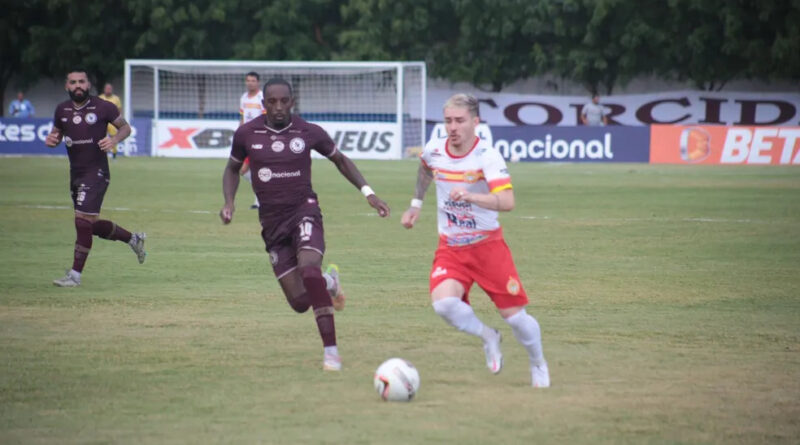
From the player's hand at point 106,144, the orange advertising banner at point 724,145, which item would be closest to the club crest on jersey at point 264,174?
the player's hand at point 106,144

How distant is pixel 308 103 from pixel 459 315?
127 feet

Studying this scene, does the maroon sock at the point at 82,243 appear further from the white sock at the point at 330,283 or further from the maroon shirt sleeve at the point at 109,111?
the white sock at the point at 330,283

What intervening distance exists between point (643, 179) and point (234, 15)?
26852 millimetres

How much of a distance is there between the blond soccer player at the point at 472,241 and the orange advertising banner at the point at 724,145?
32678mm

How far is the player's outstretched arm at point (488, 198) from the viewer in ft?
25.4

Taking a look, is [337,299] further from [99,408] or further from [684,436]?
[684,436]

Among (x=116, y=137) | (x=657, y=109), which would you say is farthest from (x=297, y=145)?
(x=657, y=109)

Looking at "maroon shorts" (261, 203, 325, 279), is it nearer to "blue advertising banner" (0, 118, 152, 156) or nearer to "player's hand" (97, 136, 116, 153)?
"player's hand" (97, 136, 116, 153)

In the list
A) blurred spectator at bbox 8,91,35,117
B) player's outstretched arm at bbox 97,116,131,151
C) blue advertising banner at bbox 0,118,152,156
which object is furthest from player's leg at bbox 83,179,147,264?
blurred spectator at bbox 8,91,35,117

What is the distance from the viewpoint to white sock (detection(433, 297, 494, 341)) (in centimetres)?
808

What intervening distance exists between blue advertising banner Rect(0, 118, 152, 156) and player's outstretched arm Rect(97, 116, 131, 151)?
29569 mm

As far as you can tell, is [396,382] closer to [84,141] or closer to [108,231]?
[84,141]

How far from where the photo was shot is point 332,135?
137 feet

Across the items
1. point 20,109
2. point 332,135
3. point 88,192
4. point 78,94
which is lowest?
point 332,135
